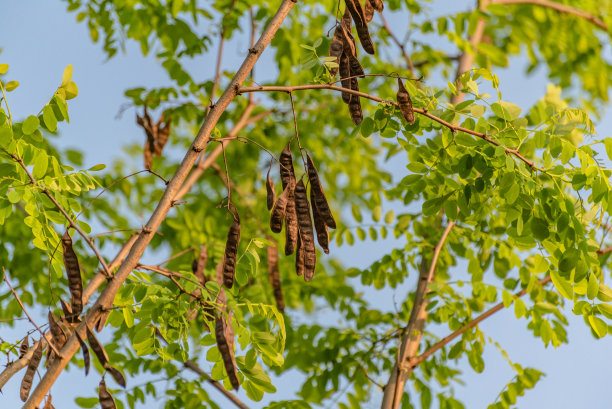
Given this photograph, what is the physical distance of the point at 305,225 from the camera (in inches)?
59.2

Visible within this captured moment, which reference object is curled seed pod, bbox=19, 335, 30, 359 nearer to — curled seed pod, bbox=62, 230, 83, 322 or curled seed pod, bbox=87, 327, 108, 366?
curled seed pod, bbox=62, 230, 83, 322

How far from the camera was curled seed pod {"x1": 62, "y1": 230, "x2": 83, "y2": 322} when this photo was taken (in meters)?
1.51

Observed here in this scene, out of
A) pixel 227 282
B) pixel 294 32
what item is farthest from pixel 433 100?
pixel 294 32

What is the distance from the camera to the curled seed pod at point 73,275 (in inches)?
59.6

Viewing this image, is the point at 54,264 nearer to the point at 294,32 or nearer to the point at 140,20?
the point at 140,20

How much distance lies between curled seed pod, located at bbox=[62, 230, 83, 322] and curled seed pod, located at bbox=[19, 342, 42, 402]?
0.12 metres

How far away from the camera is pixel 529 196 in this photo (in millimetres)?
1618

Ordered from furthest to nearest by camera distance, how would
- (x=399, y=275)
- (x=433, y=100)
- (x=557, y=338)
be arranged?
(x=399, y=275), (x=557, y=338), (x=433, y=100)

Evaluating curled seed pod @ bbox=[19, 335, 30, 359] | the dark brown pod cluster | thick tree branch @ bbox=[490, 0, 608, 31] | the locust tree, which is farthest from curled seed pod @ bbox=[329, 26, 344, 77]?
thick tree branch @ bbox=[490, 0, 608, 31]

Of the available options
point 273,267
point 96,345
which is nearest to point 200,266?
point 273,267

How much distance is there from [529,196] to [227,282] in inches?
33.7

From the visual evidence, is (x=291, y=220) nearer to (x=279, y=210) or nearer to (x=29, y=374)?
(x=279, y=210)

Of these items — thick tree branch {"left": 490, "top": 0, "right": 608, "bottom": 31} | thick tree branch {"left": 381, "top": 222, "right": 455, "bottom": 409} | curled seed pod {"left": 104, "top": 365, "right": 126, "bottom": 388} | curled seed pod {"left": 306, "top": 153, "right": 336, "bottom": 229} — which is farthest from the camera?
thick tree branch {"left": 490, "top": 0, "right": 608, "bottom": 31}

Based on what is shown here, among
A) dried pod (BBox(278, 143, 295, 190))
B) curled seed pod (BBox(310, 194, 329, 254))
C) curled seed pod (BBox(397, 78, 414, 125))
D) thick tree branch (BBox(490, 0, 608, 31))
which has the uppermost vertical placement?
thick tree branch (BBox(490, 0, 608, 31))
